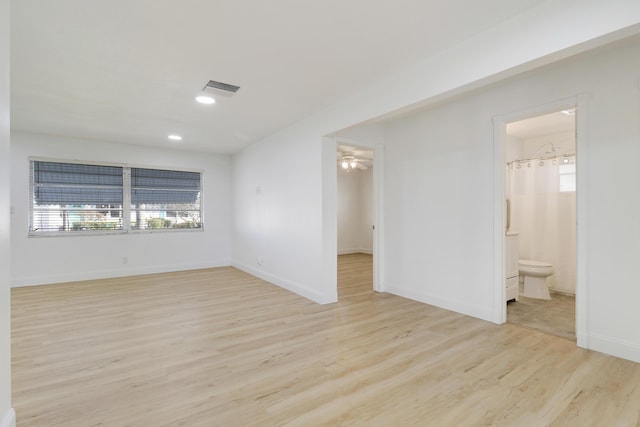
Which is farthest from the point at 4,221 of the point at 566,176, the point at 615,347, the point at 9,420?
the point at 566,176

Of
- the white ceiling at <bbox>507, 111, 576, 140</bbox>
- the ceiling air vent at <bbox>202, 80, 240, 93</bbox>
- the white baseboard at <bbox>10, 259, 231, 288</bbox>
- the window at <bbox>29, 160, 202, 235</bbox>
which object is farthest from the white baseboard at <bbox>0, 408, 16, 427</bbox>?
the white ceiling at <bbox>507, 111, 576, 140</bbox>

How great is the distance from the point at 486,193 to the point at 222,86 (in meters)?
2.94

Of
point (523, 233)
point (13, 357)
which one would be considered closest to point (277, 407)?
point (13, 357)

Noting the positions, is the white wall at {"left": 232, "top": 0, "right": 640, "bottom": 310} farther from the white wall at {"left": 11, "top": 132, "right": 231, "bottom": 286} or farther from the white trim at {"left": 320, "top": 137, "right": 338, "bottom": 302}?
the white wall at {"left": 11, "top": 132, "right": 231, "bottom": 286}

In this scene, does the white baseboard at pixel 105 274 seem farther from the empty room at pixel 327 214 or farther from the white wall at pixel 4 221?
the white wall at pixel 4 221

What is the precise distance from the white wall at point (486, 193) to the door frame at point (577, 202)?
39mm

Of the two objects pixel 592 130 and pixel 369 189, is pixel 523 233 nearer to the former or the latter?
pixel 592 130

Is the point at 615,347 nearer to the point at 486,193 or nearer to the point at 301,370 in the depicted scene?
the point at 486,193

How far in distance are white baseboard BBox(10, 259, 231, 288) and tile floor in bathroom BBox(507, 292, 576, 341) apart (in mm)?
5305

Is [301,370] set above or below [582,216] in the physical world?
below

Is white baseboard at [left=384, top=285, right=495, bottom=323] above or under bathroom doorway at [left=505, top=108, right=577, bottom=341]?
under

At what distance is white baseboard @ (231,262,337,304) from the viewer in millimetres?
3942

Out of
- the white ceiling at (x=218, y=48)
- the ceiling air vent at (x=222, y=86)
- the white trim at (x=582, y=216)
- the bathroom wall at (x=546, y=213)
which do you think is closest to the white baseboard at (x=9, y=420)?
the white ceiling at (x=218, y=48)

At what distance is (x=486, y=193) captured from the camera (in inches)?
129
